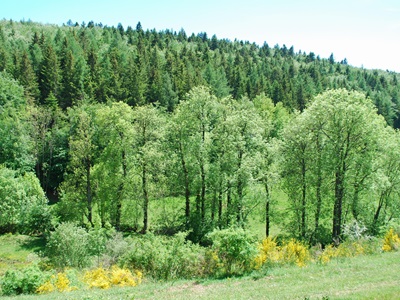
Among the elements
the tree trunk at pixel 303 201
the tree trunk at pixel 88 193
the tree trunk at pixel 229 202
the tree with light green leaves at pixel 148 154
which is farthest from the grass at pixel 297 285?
the tree trunk at pixel 88 193

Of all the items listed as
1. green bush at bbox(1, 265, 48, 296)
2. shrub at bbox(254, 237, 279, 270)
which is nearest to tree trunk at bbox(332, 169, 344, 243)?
shrub at bbox(254, 237, 279, 270)

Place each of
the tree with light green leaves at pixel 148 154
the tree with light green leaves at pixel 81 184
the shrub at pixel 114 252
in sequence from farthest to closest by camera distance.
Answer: the tree with light green leaves at pixel 81 184 → the tree with light green leaves at pixel 148 154 → the shrub at pixel 114 252

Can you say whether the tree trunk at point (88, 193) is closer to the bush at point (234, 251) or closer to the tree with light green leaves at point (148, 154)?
the tree with light green leaves at point (148, 154)

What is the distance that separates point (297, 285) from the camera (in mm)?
13523

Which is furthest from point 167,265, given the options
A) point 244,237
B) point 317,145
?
point 317,145

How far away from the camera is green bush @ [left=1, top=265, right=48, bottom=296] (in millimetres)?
15586

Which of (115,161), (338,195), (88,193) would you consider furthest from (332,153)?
(88,193)

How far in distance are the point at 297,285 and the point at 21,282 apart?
11.9 metres

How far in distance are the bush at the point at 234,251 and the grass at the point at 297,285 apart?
2.96 feet

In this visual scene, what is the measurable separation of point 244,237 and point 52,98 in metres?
51.8

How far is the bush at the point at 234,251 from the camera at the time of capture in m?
16.2

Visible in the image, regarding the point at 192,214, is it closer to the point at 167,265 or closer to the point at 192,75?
the point at 167,265

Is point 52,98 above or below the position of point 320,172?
above

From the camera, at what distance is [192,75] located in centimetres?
7556
